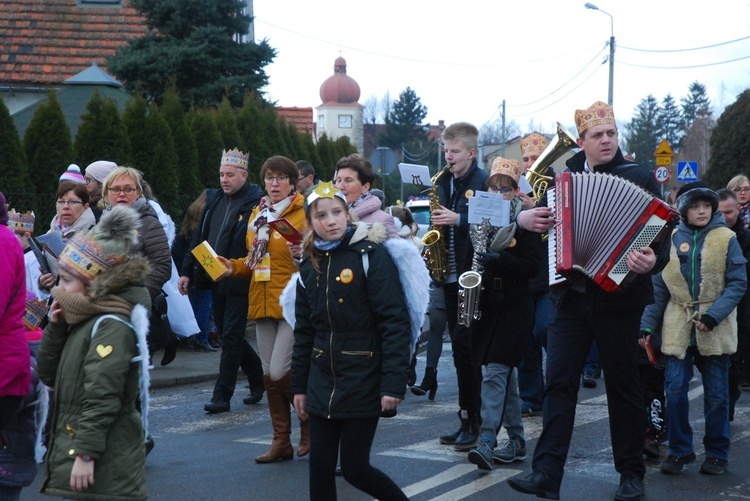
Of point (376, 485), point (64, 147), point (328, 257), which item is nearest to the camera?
point (376, 485)

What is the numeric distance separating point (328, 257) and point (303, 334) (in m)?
0.43

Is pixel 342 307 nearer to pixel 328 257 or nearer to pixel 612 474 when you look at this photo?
pixel 328 257

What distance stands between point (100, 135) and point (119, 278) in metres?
9.84

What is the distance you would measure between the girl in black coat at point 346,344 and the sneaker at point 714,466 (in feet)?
9.28

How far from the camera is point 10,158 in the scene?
12344 millimetres

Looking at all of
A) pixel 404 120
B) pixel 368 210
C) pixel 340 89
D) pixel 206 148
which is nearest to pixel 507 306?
pixel 368 210

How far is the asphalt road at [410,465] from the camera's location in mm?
6191

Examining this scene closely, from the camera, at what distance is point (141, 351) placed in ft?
14.6

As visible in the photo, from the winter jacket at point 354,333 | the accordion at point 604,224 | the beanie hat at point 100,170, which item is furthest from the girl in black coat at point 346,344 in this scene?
the beanie hat at point 100,170

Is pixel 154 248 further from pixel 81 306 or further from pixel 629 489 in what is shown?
pixel 629 489

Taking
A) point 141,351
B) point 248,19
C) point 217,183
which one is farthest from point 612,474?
point 248,19

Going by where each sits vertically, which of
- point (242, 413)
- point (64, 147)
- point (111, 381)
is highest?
point (64, 147)

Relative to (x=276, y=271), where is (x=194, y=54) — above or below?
above

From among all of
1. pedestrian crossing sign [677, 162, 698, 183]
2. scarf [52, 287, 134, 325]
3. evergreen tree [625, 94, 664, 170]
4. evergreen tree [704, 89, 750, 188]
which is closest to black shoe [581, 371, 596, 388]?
scarf [52, 287, 134, 325]
